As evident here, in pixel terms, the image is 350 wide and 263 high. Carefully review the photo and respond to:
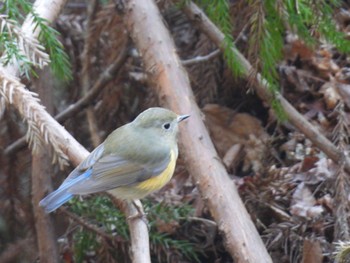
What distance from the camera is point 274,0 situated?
2.92 m

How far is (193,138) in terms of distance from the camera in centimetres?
312

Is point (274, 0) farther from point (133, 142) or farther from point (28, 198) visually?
point (28, 198)

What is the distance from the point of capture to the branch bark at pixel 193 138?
2.75 m

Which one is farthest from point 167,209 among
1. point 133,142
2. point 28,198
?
point 28,198

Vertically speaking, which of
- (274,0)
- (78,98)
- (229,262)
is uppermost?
(274,0)

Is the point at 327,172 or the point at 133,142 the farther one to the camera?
the point at 327,172

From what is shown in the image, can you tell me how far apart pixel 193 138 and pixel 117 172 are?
41 cm

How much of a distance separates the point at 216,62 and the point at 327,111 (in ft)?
2.46

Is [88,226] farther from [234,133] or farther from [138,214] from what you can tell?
[234,133]

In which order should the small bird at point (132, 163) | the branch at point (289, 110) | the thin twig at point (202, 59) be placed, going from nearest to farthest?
the small bird at point (132, 163), the branch at point (289, 110), the thin twig at point (202, 59)

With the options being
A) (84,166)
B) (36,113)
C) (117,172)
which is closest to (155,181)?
(117,172)

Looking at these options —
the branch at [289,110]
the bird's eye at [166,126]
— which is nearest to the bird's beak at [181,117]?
the bird's eye at [166,126]

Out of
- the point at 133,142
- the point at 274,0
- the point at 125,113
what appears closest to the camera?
the point at 274,0

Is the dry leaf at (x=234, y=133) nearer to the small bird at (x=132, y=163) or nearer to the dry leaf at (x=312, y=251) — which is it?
the small bird at (x=132, y=163)
